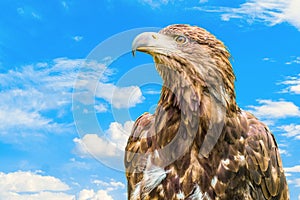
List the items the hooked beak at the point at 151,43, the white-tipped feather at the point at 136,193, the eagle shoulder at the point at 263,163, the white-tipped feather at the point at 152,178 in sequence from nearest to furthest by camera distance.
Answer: the hooked beak at the point at 151,43 → the white-tipped feather at the point at 152,178 → the eagle shoulder at the point at 263,163 → the white-tipped feather at the point at 136,193

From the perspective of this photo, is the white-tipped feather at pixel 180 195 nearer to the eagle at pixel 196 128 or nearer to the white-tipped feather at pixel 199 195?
the eagle at pixel 196 128

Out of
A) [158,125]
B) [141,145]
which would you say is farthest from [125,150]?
[158,125]

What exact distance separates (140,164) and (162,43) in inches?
62.2

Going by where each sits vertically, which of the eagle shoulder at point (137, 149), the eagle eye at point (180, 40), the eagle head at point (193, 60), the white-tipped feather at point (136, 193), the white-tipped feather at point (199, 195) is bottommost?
the white-tipped feather at point (199, 195)

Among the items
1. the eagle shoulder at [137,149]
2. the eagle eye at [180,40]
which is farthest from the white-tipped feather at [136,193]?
the eagle eye at [180,40]

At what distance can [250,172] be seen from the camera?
5.63 meters

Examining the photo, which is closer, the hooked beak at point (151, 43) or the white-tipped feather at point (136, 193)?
the hooked beak at point (151, 43)

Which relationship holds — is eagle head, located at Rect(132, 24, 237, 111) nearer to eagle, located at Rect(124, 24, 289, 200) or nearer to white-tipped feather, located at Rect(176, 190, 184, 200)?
eagle, located at Rect(124, 24, 289, 200)

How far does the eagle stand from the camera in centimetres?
538

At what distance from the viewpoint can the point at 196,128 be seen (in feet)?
17.8

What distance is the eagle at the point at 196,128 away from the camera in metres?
5.38

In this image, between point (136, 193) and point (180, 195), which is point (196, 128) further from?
Result: point (136, 193)

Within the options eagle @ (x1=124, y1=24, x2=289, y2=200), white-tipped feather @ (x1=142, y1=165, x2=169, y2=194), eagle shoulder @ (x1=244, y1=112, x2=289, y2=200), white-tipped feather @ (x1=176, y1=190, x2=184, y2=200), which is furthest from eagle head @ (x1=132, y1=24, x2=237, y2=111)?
white-tipped feather @ (x1=176, y1=190, x2=184, y2=200)

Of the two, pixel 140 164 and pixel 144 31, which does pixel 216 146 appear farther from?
pixel 144 31
